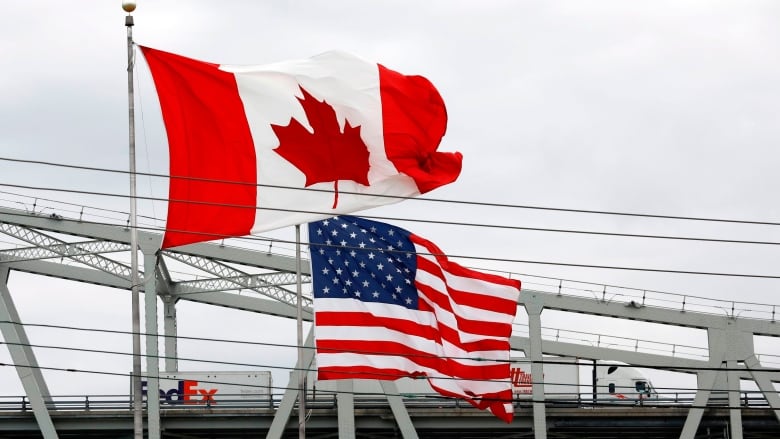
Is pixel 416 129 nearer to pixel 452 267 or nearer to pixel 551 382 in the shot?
pixel 452 267

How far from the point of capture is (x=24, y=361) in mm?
56000

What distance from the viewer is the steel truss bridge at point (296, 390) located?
5506 cm

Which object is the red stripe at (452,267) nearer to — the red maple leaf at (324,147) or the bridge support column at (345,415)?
the red maple leaf at (324,147)

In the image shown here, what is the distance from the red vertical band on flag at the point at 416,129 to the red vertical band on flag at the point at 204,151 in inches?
116

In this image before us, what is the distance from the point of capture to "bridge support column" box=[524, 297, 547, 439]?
5619 cm

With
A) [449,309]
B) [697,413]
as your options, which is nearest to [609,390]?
[697,413]

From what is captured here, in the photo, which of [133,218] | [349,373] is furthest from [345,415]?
[133,218]

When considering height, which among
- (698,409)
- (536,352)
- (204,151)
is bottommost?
(204,151)

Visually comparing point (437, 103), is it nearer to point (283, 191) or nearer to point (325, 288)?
point (283, 191)

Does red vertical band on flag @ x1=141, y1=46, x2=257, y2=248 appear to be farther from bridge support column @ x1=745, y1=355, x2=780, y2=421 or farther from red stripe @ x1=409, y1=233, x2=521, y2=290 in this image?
bridge support column @ x1=745, y1=355, x2=780, y2=421

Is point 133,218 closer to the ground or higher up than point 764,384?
closer to the ground

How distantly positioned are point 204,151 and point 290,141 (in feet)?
6.39

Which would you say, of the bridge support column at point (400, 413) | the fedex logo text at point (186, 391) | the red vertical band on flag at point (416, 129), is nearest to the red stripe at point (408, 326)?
the red vertical band on flag at point (416, 129)

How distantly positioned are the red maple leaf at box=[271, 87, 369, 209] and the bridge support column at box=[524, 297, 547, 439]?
88.5 feet
